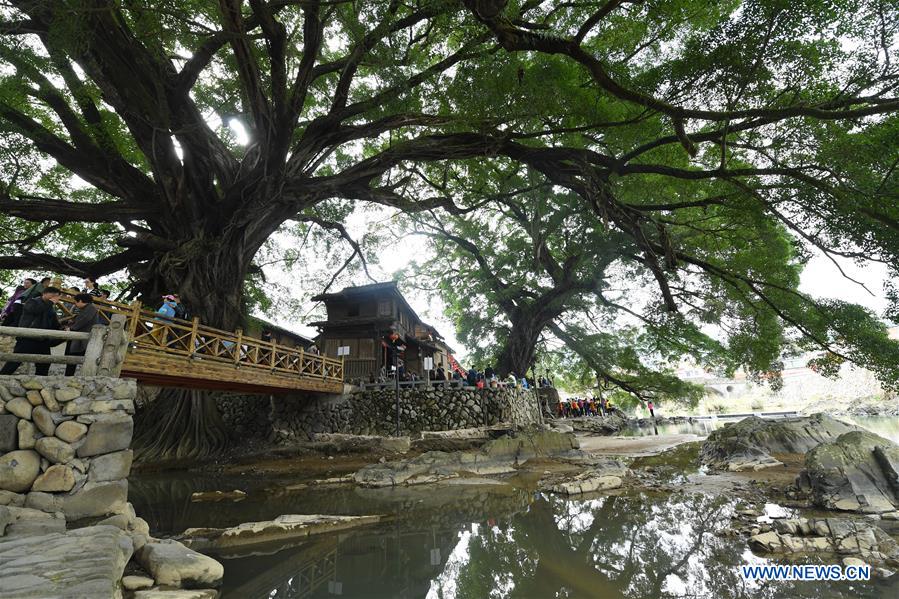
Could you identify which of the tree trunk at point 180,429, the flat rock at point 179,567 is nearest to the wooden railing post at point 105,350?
the flat rock at point 179,567

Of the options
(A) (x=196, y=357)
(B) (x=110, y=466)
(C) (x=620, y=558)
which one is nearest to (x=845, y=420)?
(C) (x=620, y=558)

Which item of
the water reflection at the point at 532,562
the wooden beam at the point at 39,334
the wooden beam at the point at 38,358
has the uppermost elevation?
the wooden beam at the point at 39,334

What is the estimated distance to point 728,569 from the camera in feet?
11.8

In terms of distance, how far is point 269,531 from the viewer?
514 cm

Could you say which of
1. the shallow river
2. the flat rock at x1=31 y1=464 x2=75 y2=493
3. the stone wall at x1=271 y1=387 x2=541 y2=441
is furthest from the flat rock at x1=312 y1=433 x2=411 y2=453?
the flat rock at x1=31 y1=464 x2=75 y2=493

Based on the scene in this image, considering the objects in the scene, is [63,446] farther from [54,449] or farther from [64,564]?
[64,564]

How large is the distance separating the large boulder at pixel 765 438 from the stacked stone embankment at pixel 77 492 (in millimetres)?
10992

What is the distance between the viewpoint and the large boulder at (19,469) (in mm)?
3533

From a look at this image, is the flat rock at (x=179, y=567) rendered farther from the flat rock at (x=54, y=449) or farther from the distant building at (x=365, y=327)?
the distant building at (x=365, y=327)

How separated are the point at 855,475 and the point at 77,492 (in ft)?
33.5

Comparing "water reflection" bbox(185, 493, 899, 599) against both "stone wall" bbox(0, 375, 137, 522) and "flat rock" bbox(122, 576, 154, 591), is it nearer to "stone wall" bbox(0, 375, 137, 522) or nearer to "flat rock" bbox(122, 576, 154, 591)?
"flat rock" bbox(122, 576, 154, 591)

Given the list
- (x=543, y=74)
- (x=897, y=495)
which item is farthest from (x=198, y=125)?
(x=897, y=495)

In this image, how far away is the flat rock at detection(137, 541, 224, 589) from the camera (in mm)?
3326

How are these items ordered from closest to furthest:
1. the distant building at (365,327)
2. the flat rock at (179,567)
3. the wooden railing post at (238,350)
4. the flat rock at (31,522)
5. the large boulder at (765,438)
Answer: the flat rock at (31,522), the flat rock at (179,567), the large boulder at (765,438), the wooden railing post at (238,350), the distant building at (365,327)
